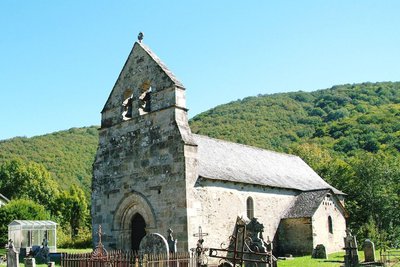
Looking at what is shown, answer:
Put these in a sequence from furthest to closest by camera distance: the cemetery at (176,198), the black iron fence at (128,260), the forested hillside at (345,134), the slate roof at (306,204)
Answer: the forested hillside at (345,134)
the slate roof at (306,204)
the cemetery at (176,198)
the black iron fence at (128,260)

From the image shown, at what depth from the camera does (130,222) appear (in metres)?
22.9

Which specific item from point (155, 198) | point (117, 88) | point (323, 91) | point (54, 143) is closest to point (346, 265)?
point (155, 198)

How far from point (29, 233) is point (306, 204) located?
860 inches

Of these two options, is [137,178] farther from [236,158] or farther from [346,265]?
[346,265]

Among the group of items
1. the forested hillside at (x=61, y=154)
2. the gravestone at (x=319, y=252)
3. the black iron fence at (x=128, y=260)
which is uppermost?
the forested hillside at (x=61, y=154)

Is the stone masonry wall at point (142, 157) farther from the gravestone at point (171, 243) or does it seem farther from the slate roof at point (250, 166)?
the slate roof at point (250, 166)

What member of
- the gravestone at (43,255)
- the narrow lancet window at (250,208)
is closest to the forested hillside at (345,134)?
the narrow lancet window at (250,208)

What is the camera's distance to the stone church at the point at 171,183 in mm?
20859

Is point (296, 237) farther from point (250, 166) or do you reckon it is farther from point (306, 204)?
point (250, 166)

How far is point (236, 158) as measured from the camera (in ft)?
92.6

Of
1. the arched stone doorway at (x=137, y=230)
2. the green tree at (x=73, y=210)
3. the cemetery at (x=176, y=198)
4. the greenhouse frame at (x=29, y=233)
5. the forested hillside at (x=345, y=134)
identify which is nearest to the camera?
the cemetery at (x=176, y=198)

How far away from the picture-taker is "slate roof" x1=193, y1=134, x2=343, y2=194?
2414cm

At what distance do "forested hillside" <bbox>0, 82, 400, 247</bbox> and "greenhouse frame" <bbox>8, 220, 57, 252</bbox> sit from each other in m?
24.9

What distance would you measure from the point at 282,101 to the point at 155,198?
9182 cm
